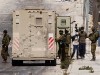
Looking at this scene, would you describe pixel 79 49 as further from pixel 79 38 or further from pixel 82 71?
pixel 82 71

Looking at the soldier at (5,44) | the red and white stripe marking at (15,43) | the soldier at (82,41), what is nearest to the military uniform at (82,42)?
the soldier at (82,41)

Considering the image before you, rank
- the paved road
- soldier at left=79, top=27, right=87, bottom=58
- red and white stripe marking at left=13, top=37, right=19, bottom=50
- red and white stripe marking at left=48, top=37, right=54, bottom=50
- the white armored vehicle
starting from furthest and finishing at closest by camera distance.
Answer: soldier at left=79, top=27, right=87, bottom=58
red and white stripe marking at left=48, top=37, right=54, bottom=50
red and white stripe marking at left=13, top=37, right=19, bottom=50
the white armored vehicle
the paved road

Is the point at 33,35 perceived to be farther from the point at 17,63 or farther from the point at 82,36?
the point at 82,36

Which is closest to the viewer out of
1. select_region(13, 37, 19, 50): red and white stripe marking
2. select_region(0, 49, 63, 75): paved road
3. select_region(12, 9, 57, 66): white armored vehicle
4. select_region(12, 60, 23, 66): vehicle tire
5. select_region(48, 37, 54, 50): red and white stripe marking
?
select_region(0, 49, 63, 75): paved road

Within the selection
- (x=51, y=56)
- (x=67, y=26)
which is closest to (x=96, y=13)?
(x=67, y=26)

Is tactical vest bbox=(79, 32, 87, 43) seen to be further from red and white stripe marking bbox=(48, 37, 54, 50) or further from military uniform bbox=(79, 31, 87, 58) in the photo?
red and white stripe marking bbox=(48, 37, 54, 50)

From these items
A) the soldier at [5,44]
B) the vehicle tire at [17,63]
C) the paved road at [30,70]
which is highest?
the soldier at [5,44]

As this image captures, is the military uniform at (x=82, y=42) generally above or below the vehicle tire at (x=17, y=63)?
above

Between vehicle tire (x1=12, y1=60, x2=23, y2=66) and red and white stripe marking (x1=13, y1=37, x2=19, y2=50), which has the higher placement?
red and white stripe marking (x1=13, y1=37, x2=19, y2=50)

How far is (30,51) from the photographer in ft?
85.8

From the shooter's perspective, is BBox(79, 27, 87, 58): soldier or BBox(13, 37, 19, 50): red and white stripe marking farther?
BBox(79, 27, 87, 58): soldier

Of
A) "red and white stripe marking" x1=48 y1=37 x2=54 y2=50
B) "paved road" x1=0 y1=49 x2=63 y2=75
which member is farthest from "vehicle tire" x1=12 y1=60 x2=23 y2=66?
"red and white stripe marking" x1=48 y1=37 x2=54 y2=50

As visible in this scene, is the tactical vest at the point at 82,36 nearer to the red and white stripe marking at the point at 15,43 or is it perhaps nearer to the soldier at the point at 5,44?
the soldier at the point at 5,44

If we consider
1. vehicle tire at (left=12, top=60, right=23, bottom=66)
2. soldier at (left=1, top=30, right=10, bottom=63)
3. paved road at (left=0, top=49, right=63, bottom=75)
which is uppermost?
soldier at (left=1, top=30, right=10, bottom=63)
